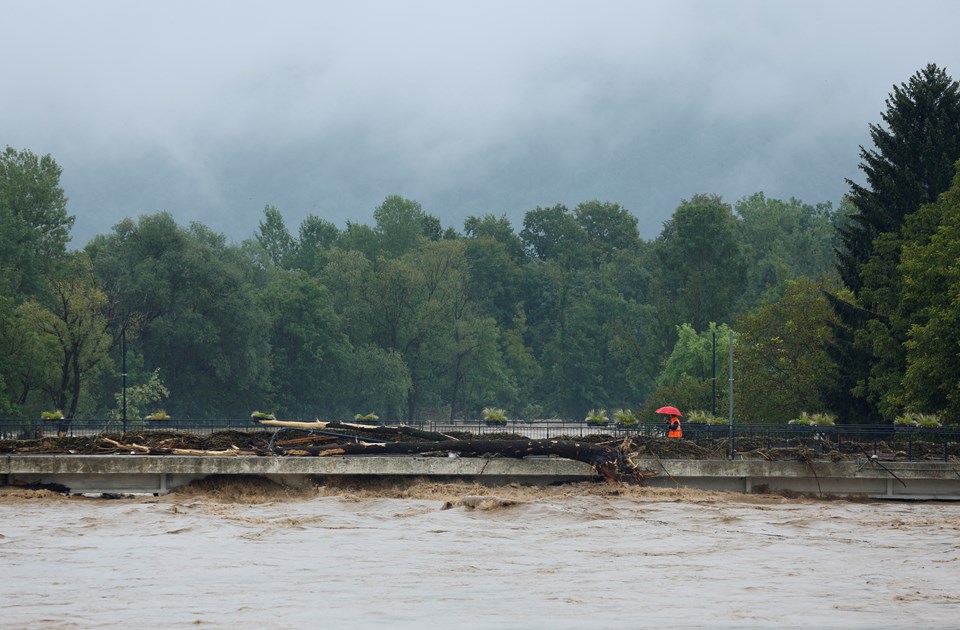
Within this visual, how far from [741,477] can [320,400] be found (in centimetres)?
9009

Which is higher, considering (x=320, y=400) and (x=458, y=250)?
(x=458, y=250)

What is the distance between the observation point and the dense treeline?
206 ft

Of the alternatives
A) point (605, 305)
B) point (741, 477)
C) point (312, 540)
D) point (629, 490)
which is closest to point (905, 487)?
point (741, 477)

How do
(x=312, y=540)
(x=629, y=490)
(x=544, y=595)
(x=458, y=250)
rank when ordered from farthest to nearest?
(x=458, y=250) < (x=629, y=490) < (x=312, y=540) < (x=544, y=595)

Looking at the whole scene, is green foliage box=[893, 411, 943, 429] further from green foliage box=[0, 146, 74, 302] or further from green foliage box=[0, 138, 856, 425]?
green foliage box=[0, 146, 74, 302]

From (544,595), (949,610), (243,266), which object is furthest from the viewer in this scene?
(243,266)

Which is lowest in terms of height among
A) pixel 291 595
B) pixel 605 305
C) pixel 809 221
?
pixel 291 595

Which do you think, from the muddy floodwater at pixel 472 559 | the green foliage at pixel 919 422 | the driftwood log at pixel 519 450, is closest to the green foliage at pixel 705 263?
the green foliage at pixel 919 422

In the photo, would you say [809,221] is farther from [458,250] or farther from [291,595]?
[291,595]

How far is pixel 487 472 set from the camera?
37.6 m

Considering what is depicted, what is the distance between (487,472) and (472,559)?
9343 millimetres

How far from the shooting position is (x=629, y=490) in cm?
3722

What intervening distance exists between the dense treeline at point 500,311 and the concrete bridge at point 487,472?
14354mm

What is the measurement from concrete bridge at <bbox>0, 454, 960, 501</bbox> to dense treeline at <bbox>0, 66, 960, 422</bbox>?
565 inches
